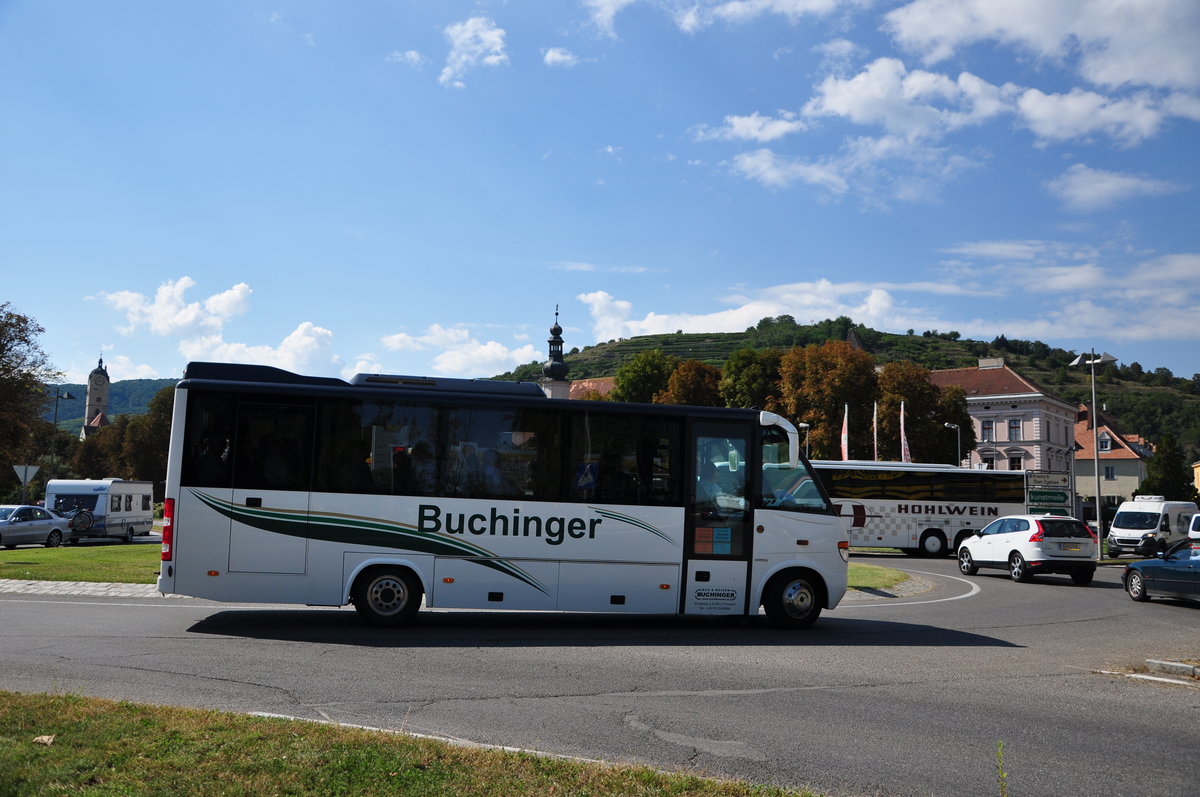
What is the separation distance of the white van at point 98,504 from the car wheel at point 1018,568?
35.9m

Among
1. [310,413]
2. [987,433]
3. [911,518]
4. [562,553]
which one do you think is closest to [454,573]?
[562,553]

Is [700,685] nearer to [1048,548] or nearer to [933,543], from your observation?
[1048,548]

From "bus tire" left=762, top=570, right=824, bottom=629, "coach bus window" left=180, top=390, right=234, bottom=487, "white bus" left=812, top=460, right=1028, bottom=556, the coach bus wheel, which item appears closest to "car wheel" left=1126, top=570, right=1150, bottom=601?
"bus tire" left=762, top=570, right=824, bottom=629

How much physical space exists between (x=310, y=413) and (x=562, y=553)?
147 inches

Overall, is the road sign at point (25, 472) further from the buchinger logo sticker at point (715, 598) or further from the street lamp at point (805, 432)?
the street lamp at point (805, 432)

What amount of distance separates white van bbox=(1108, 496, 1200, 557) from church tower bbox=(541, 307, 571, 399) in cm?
5584

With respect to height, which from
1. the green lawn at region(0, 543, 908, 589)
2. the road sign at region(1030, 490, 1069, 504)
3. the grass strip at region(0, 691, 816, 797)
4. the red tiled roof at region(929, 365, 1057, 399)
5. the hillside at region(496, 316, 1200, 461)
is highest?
the hillside at region(496, 316, 1200, 461)

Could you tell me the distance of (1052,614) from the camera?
16703 mm

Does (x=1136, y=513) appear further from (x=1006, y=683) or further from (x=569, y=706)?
(x=569, y=706)

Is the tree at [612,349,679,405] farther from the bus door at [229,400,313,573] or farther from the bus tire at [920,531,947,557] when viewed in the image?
the bus door at [229,400,313,573]

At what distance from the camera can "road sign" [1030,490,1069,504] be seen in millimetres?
35409

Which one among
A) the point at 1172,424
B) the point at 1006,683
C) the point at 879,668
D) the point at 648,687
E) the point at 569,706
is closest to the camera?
the point at 569,706

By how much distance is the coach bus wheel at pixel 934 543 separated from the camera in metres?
36.4

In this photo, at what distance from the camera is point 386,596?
12.2 meters
